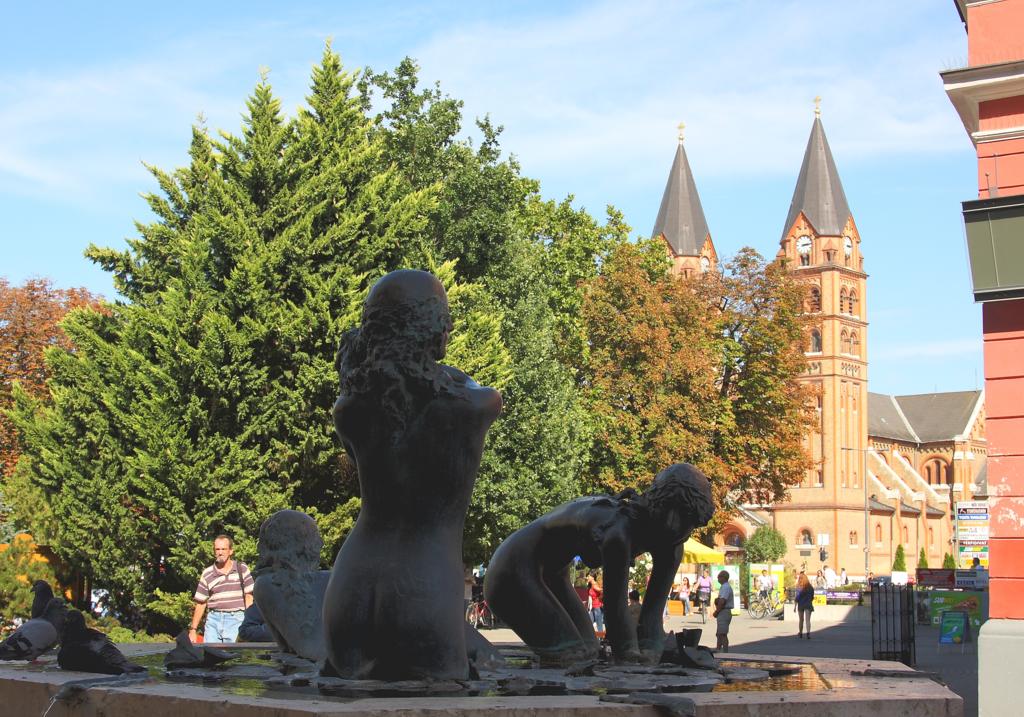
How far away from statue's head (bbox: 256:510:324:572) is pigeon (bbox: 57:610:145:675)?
1.24 metres

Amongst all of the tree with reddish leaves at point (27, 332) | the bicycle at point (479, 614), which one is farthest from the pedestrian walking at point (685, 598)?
the tree with reddish leaves at point (27, 332)

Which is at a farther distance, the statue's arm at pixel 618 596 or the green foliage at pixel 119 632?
the green foliage at pixel 119 632

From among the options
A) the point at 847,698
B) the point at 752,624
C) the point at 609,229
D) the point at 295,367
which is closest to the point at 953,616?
the point at 752,624

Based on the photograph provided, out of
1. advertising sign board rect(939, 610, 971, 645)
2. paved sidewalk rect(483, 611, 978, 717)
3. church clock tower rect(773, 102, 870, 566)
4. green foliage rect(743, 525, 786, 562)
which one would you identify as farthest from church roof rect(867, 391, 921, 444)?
advertising sign board rect(939, 610, 971, 645)

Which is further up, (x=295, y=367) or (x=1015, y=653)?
(x=295, y=367)

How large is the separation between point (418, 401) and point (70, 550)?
19240mm

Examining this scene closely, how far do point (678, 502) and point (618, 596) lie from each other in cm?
55

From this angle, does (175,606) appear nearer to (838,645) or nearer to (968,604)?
(838,645)

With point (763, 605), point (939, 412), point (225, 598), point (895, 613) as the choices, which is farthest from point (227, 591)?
point (939, 412)

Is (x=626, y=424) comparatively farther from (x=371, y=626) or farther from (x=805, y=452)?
(x=371, y=626)

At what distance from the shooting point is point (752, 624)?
4100 centimetres

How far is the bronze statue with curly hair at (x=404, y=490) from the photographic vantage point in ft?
16.9

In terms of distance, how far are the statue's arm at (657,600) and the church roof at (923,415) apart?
13225cm

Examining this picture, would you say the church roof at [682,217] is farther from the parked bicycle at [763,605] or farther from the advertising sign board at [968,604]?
the advertising sign board at [968,604]
